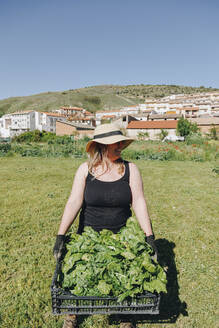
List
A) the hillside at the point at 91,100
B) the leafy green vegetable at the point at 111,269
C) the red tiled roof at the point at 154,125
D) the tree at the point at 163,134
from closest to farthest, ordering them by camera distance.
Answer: the leafy green vegetable at the point at 111,269
the tree at the point at 163,134
the red tiled roof at the point at 154,125
the hillside at the point at 91,100

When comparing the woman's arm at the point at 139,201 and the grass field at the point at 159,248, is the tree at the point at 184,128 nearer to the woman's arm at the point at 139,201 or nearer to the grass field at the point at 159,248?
the grass field at the point at 159,248

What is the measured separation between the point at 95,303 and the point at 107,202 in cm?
103

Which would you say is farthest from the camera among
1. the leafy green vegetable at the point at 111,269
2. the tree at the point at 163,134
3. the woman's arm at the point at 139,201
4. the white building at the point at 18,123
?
the white building at the point at 18,123

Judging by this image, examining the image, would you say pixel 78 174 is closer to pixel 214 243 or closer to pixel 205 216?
pixel 214 243

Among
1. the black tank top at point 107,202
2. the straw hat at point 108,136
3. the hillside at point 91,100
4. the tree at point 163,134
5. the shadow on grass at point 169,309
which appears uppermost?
the hillside at point 91,100

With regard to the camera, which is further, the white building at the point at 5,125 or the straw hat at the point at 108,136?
the white building at the point at 5,125

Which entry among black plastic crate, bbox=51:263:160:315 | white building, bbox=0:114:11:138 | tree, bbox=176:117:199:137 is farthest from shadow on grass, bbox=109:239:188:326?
white building, bbox=0:114:11:138

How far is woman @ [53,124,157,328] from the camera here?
2.55m

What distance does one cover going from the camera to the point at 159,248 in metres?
4.43

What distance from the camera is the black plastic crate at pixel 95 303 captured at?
1907 mm

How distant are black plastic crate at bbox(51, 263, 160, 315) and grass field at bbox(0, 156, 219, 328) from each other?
3.37 feet

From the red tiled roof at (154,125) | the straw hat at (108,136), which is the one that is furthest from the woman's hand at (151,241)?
the red tiled roof at (154,125)

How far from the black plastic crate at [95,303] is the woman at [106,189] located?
0.68 m

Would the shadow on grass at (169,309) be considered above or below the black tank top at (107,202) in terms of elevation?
below
